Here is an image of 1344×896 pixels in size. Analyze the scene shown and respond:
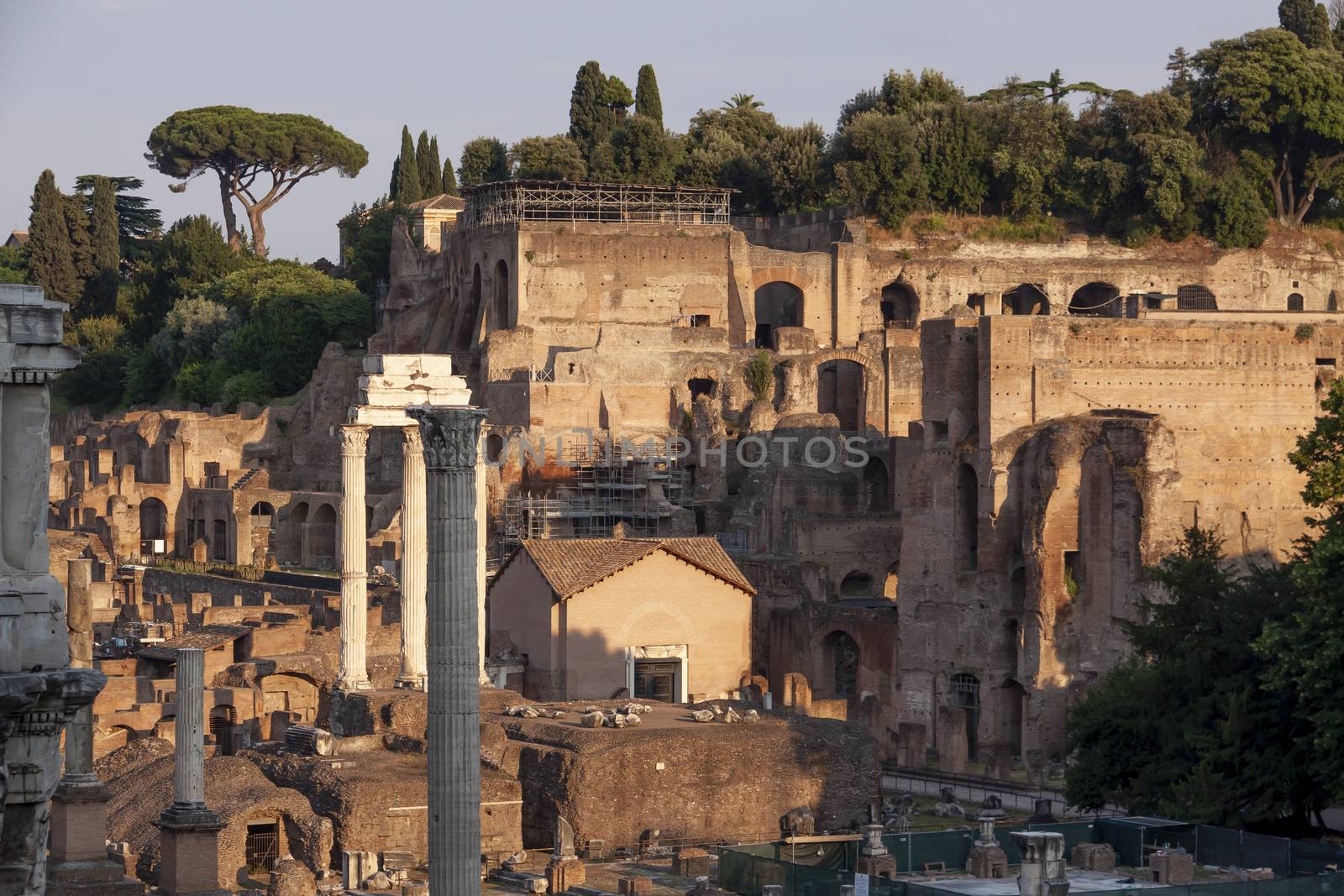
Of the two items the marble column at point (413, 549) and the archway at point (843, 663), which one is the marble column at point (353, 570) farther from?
the archway at point (843, 663)

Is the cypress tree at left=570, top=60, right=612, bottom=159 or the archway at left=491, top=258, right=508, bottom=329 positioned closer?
the archway at left=491, top=258, right=508, bottom=329

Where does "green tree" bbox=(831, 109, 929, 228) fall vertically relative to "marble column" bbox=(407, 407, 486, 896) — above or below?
above

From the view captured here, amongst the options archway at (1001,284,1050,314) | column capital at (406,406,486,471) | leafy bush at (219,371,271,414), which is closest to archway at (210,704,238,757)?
column capital at (406,406,486,471)

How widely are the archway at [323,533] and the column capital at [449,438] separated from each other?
39.5 meters

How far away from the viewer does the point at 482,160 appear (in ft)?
252

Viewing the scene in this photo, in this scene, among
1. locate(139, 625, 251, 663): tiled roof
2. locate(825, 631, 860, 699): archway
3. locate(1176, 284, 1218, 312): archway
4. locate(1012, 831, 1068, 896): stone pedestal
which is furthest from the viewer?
locate(1176, 284, 1218, 312): archway

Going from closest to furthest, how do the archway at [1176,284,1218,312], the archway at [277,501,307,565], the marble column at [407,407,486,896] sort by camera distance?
the marble column at [407,407,486,896]
the archway at [1176,284,1218,312]
the archway at [277,501,307,565]

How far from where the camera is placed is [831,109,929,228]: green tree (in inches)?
2502

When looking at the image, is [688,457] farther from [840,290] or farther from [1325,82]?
[1325,82]

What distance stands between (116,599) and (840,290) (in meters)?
17.8

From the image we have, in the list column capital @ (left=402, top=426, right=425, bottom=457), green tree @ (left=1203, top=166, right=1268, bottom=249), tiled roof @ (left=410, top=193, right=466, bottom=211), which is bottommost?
column capital @ (left=402, top=426, right=425, bottom=457)

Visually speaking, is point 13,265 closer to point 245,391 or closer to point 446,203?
point 245,391

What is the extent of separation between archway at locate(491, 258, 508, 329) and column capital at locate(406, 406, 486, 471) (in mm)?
39644

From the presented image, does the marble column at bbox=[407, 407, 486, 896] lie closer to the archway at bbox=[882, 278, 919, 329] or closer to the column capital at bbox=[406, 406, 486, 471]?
the column capital at bbox=[406, 406, 486, 471]
